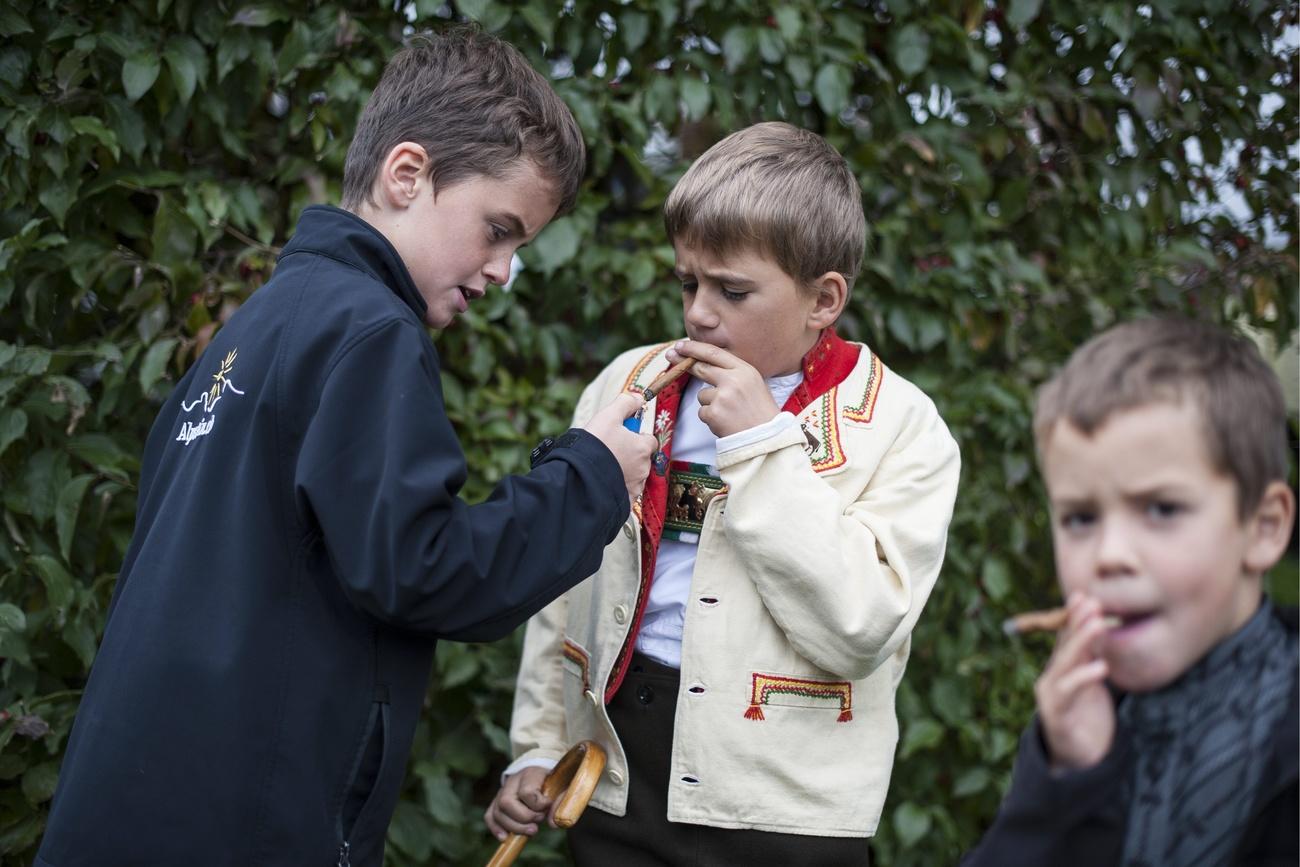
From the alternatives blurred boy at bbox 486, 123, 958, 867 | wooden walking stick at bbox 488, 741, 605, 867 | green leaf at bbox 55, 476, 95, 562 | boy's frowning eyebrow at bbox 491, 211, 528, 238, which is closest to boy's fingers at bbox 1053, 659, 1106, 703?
blurred boy at bbox 486, 123, 958, 867

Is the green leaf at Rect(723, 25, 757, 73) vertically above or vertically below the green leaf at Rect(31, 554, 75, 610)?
above

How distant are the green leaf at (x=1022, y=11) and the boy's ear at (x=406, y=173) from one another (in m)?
1.64

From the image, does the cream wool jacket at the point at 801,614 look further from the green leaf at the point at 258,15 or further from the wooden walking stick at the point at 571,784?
the green leaf at the point at 258,15

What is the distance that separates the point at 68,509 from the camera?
2244mm

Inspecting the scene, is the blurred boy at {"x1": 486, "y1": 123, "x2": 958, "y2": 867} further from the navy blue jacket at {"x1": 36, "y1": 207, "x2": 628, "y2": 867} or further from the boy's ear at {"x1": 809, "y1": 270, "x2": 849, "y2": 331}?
the navy blue jacket at {"x1": 36, "y1": 207, "x2": 628, "y2": 867}

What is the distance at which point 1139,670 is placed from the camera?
3.43 feet

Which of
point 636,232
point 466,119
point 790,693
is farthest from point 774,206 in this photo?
point 636,232

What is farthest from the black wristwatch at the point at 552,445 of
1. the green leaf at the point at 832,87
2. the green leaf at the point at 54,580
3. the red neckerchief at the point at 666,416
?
the green leaf at the point at 832,87

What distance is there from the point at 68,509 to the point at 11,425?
0.58 feet

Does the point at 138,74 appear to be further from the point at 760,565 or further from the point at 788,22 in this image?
the point at 760,565

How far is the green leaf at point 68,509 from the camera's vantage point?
7.32 ft

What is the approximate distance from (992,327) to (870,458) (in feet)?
3.95

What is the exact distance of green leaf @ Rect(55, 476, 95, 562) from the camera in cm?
223

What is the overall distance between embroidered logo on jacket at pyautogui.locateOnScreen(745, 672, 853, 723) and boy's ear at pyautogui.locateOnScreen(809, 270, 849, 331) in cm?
54
